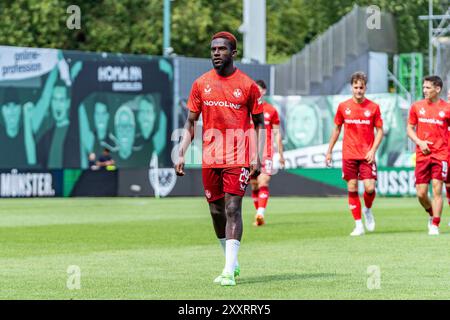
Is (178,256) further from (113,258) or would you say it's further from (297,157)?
(297,157)

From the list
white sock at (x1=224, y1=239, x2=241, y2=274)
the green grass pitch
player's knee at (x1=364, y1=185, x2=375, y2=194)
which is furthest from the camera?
player's knee at (x1=364, y1=185, x2=375, y2=194)

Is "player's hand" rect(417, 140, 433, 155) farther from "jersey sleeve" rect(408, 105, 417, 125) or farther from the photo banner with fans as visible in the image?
the photo banner with fans

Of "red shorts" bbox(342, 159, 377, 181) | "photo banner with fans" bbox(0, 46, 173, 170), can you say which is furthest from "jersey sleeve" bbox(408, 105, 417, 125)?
"photo banner with fans" bbox(0, 46, 173, 170)

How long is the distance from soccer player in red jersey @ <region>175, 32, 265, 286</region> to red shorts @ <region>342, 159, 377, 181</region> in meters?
7.14

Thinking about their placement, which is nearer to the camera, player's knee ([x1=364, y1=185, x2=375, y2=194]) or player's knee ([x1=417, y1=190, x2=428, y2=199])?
player's knee ([x1=417, y1=190, x2=428, y2=199])

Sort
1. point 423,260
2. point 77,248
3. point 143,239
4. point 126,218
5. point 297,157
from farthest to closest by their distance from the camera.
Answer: point 297,157 < point 126,218 < point 143,239 < point 77,248 < point 423,260

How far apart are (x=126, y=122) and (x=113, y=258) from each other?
29559mm

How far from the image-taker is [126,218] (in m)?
24.5

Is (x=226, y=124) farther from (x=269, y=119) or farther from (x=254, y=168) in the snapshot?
(x=269, y=119)

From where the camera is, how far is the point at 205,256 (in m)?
15.1

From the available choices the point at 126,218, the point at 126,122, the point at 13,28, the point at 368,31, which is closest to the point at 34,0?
the point at 13,28

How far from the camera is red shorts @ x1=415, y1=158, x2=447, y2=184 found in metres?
18.9

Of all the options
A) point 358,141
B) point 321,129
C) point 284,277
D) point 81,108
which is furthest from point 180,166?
point 81,108

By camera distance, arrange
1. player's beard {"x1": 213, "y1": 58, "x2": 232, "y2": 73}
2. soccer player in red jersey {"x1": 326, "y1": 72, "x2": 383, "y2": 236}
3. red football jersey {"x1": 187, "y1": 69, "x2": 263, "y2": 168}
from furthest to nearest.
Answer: soccer player in red jersey {"x1": 326, "y1": 72, "x2": 383, "y2": 236} < red football jersey {"x1": 187, "y1": 69, "x2": 263, "y2": 168} < player's beard {"x1": 213, "y1": 58, "x2": 232, "y2": 73}
